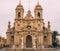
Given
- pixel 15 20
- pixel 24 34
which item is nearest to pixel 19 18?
pixel 15 20

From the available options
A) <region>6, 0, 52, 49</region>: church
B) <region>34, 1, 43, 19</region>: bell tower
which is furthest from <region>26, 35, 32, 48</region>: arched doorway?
<region>34, 1, 43, 19</region>: bell tower

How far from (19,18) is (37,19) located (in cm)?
541

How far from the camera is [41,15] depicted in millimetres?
68062

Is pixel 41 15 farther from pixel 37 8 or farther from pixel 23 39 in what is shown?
pixel 23 39

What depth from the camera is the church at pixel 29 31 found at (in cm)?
6581

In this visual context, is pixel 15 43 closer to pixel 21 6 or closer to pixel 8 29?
pixel 8 29

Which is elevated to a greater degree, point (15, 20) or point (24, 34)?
point (15, 20)

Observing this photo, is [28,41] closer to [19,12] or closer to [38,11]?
[19,12]

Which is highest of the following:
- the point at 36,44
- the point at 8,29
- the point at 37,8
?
the point at 37,8

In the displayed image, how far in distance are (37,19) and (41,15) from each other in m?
1.76

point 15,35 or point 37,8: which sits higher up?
point 37,8

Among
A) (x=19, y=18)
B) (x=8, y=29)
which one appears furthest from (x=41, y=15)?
(x=8, y=29)

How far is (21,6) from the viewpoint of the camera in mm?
69375

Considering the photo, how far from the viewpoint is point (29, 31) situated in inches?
2589
